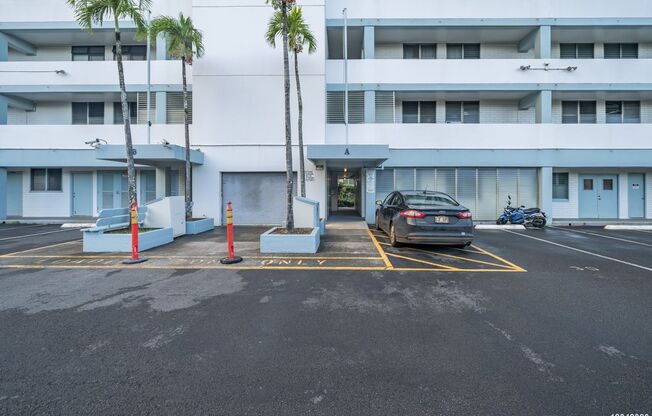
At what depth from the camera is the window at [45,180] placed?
1562cm

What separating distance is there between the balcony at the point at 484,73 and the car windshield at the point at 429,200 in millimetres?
7766

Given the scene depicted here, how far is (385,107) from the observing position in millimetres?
13969

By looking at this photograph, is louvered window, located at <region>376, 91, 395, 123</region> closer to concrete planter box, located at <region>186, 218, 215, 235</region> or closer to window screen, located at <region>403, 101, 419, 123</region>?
window screen, located at <region>403, 101, 419, 123</region>

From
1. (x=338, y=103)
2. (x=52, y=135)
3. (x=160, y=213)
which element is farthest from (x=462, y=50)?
(x=52, y=135)

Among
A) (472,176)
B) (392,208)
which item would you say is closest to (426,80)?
(472,176)

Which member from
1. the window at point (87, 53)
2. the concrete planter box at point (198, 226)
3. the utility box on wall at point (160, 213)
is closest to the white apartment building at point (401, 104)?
the window at point (87, 53)

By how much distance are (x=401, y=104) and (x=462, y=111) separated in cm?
324

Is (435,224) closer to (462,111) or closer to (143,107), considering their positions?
(462,111)

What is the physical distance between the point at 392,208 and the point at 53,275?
26.7ft

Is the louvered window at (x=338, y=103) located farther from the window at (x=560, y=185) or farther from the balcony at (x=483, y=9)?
Result: the window at (x=560, y=185)

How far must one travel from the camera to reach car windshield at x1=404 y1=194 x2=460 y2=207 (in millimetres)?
7555

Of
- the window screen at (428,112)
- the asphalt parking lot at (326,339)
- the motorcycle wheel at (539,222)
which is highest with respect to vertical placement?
the window screen at (428,112)

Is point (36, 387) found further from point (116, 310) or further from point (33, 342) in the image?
point (116, 310)

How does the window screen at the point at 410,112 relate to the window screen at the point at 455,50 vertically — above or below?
below
